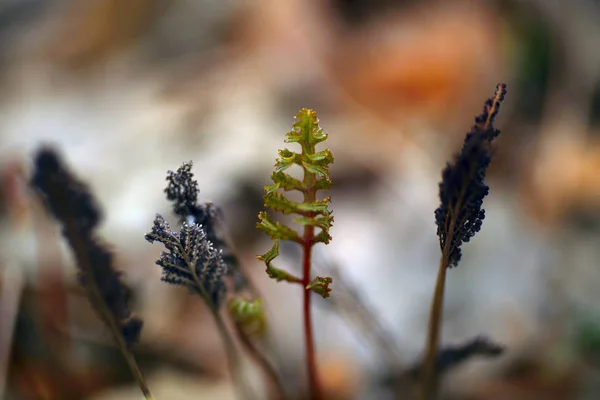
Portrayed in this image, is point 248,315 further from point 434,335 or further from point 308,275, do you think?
point 434,335

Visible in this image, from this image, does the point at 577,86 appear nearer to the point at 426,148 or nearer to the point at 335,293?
the point at 426,148

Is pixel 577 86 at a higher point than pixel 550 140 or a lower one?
higher

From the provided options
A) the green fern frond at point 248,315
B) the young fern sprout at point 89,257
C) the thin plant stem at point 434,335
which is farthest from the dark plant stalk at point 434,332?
the young fern sprout at point 89,257

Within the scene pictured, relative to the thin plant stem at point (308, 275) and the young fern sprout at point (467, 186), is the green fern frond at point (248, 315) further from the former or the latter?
the young fern sprout at point (467, 186)

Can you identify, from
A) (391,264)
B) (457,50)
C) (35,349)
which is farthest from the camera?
(457,50)

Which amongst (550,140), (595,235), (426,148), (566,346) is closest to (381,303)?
(566,346)

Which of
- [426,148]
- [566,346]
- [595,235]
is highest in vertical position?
[426,148]

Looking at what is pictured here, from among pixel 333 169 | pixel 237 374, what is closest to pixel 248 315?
pixel 237 374
